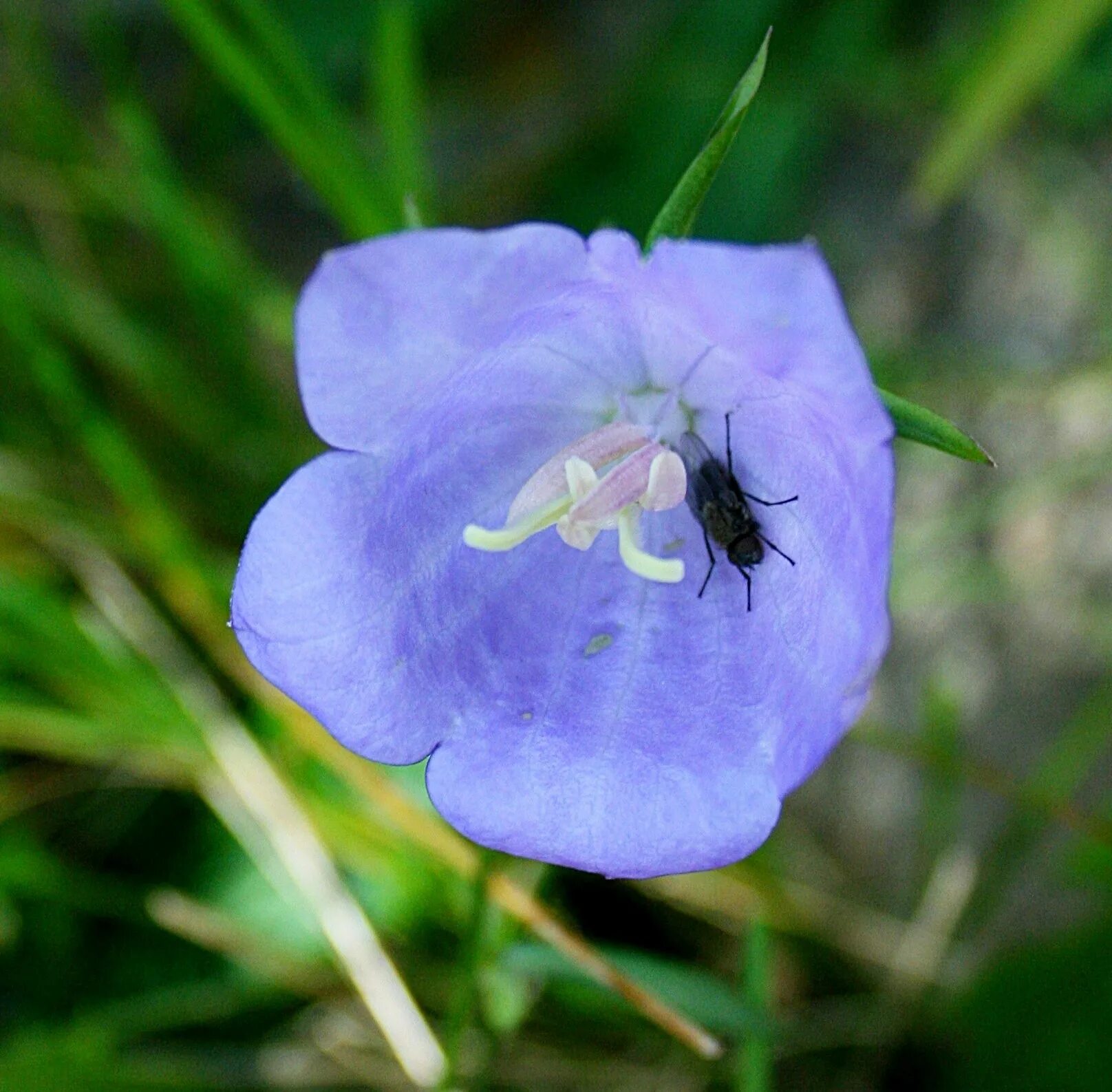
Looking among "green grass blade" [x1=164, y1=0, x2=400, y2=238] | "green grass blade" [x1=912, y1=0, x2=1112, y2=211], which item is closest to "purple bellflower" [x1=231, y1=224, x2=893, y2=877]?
"green grass blade" [x1=164, y1=0, x2=400, y2=238]

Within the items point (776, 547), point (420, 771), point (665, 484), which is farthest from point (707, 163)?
point (420, 771)

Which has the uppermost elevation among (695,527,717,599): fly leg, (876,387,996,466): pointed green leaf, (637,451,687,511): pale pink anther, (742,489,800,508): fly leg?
(876,387,996,466): pointed green leaf

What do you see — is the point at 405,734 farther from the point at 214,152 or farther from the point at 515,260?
the point at 214,152

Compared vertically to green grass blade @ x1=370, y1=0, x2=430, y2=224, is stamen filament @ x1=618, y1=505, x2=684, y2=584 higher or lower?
lower

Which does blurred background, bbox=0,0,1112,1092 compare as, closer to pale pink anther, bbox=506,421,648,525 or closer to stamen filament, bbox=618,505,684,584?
pale pink anther, bbox=506,421,648,525

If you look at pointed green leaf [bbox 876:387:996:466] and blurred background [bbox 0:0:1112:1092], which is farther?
blurred background [bbox 0:0:1112:1092]

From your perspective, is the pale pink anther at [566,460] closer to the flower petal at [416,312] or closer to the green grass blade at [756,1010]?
the flower petal at [416,312]

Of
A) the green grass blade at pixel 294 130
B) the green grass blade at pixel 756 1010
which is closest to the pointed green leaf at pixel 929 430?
the green grass blade at pixel 756 1010

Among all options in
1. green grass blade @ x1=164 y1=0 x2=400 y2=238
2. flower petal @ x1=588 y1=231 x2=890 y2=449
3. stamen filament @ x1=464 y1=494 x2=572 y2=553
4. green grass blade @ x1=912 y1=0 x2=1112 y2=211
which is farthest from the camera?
green grass blade @ x1=912 y1=0 x2=1112 y2=211
